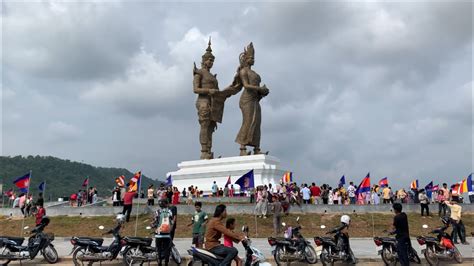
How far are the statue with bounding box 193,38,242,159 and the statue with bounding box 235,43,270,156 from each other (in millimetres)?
1251

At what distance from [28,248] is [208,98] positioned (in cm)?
2161

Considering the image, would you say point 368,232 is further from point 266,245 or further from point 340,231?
point 340,231

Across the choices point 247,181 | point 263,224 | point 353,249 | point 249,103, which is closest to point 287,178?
point 247,181

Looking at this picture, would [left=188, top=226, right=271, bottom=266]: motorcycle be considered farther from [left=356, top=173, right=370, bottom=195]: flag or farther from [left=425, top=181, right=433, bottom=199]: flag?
[left=425, top=181, right=433, bottom=199]: flag

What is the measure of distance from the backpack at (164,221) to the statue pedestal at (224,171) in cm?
1711

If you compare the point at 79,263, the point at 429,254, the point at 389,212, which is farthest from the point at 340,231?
the point at 389,212

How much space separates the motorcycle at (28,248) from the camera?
11375 mm

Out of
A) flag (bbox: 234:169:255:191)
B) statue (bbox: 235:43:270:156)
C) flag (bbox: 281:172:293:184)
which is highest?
statue (bbox: 235:43:270:156)

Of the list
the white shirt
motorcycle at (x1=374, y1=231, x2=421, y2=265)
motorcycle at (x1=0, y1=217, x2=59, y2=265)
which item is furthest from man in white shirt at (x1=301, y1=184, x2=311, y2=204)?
motorcycle at (x1=0, y1=217, x2=59, y2=265)

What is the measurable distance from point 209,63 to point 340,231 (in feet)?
75.0

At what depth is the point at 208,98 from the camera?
32281 mm

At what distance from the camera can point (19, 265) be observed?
1179 cm

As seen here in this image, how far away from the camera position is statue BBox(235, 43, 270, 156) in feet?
99.5

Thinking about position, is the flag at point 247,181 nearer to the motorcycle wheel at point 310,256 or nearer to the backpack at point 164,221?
the motorcycle wheel at point 310,256
